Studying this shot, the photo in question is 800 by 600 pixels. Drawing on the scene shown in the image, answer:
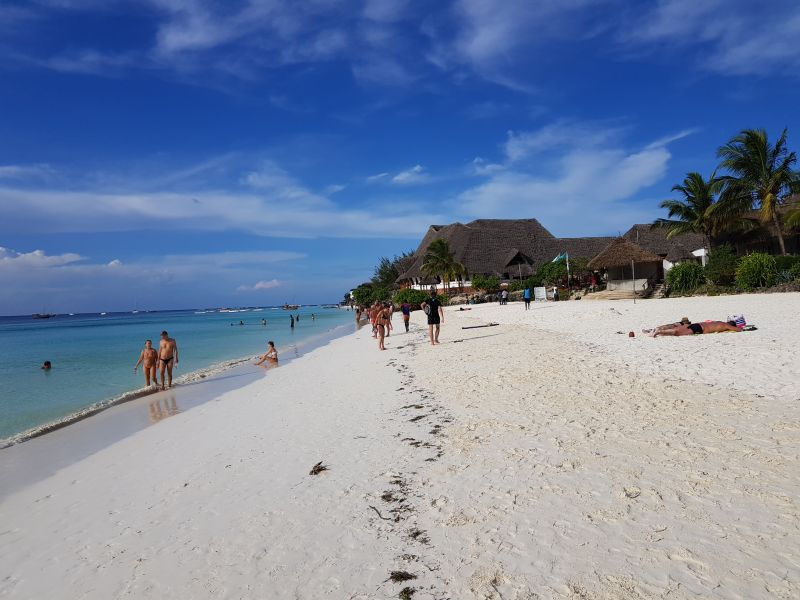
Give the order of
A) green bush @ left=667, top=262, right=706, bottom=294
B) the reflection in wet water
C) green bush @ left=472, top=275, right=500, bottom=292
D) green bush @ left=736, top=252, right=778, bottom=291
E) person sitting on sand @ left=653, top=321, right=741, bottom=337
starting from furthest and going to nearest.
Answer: green bush @ left=472, top=275, right=500, bottom=292, green bush @ left=667, top=262, right=706, bottom=294, green bush @ left=736, top=252, right=778, bottom=291, person sitting on sand @ left=653, top=321, right=741, bottom=337, the reflection in wet water

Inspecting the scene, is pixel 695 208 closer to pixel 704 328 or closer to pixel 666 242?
pixel 666 242

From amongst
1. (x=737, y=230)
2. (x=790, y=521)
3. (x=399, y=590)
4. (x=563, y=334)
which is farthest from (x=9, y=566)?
(x=737, y=230)

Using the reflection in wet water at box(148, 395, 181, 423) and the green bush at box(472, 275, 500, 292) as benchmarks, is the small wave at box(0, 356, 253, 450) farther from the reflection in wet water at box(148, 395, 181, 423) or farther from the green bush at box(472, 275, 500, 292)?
the green bush at box(472, 275, 500, 292)

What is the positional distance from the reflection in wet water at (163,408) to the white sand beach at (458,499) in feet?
3.28

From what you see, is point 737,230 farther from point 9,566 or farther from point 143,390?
point 9,566

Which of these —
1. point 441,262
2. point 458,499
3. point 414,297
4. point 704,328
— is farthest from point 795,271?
point 414,297

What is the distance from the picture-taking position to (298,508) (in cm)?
358

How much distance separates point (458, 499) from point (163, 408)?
7256 millimetres

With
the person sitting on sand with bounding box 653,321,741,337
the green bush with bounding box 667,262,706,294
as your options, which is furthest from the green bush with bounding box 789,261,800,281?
the person sitting on sand with bounding box 653,321,741,337

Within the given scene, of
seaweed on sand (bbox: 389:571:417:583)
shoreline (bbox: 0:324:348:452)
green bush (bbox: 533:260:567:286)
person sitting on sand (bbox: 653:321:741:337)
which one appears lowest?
shoreline (bbox: 0:324:348:452)

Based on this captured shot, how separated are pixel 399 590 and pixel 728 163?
28.5m

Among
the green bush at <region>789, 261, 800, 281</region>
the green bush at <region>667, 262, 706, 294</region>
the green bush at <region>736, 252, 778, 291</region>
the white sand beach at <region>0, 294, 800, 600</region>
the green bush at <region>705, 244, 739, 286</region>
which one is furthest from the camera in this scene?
the green bush at <region>667, 262, 706, 294</region>

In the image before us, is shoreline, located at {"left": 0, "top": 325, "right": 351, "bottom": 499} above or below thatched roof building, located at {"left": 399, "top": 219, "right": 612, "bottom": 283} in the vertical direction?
below

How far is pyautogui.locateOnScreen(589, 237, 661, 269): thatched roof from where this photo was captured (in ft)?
89.1
